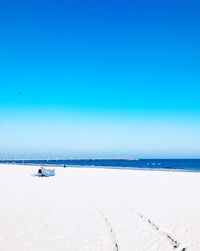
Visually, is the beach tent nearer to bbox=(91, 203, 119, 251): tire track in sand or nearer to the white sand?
the white sand

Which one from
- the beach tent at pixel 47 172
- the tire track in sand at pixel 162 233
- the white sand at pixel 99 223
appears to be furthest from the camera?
the beach tent at pixel 47 172

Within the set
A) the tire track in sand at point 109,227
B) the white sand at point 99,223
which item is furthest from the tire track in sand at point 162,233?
the tire track in sand at point 109,227

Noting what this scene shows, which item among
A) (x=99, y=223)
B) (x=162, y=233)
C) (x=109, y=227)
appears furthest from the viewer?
(x=99, y=223)

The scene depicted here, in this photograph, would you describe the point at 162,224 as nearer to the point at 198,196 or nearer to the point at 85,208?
the point at 85,208

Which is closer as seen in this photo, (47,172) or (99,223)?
(99,223)

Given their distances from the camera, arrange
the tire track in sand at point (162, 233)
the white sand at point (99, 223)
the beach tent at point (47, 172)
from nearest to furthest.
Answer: the tire track in sand at point (162, 233), the white sand at point (99, 223), the beach tent at point (47, 172)

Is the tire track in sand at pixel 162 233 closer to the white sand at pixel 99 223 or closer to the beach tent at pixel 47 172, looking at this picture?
the white sand at pixel 99 223

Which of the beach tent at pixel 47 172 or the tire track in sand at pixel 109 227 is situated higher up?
the beach tent at pixel 47 172

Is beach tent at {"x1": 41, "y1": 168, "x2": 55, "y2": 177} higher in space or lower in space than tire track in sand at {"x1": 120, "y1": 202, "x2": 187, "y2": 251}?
higher

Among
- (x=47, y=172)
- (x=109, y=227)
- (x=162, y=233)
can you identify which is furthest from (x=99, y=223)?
(x=47, y=172)

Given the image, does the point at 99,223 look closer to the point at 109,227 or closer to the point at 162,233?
the point at 109,227

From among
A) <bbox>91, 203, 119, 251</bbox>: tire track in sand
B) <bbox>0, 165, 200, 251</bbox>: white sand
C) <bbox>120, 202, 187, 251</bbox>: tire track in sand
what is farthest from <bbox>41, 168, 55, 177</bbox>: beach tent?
<bbox>120, 202, 187, 251</bbox>: tire track in sand

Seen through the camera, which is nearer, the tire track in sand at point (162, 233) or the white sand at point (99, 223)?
the tire track in sand at point (162, 233)

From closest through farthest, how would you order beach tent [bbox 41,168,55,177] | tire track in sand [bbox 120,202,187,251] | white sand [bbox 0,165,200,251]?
tire track in sand [bbox 120,202,187,251] → white sand [bbox 0,165,200,251] → beach tent [bbox 41,168,55,177]
